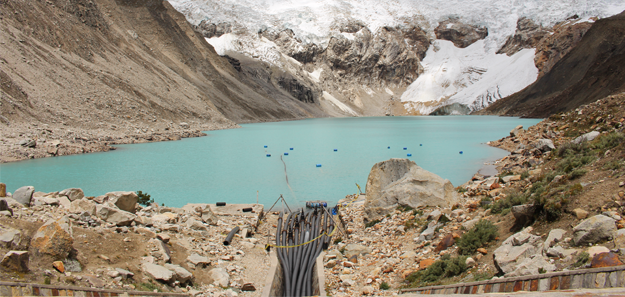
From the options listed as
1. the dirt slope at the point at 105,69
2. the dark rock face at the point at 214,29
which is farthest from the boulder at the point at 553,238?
the dark rock face at the point at 214,29

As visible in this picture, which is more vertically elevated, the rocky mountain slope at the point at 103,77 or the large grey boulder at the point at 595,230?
the rocky mountain slope at the point at 103,77

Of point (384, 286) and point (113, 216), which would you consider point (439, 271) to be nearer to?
point (384, 286)

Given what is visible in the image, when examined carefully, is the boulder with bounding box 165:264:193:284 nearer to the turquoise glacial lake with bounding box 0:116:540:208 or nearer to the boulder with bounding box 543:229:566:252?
the boulder with bounding box 543:229:566:252

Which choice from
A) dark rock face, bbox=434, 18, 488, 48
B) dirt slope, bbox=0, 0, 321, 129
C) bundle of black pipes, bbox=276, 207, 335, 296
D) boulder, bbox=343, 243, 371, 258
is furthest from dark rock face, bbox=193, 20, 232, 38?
boulder, bbox=343, 243, 371, 258

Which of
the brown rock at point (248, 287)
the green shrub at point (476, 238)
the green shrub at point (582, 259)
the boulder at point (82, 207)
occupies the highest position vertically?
the boulder at point (82, 207)

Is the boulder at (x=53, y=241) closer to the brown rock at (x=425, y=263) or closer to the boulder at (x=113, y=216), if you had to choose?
the boulder at (x=113, y=216)
